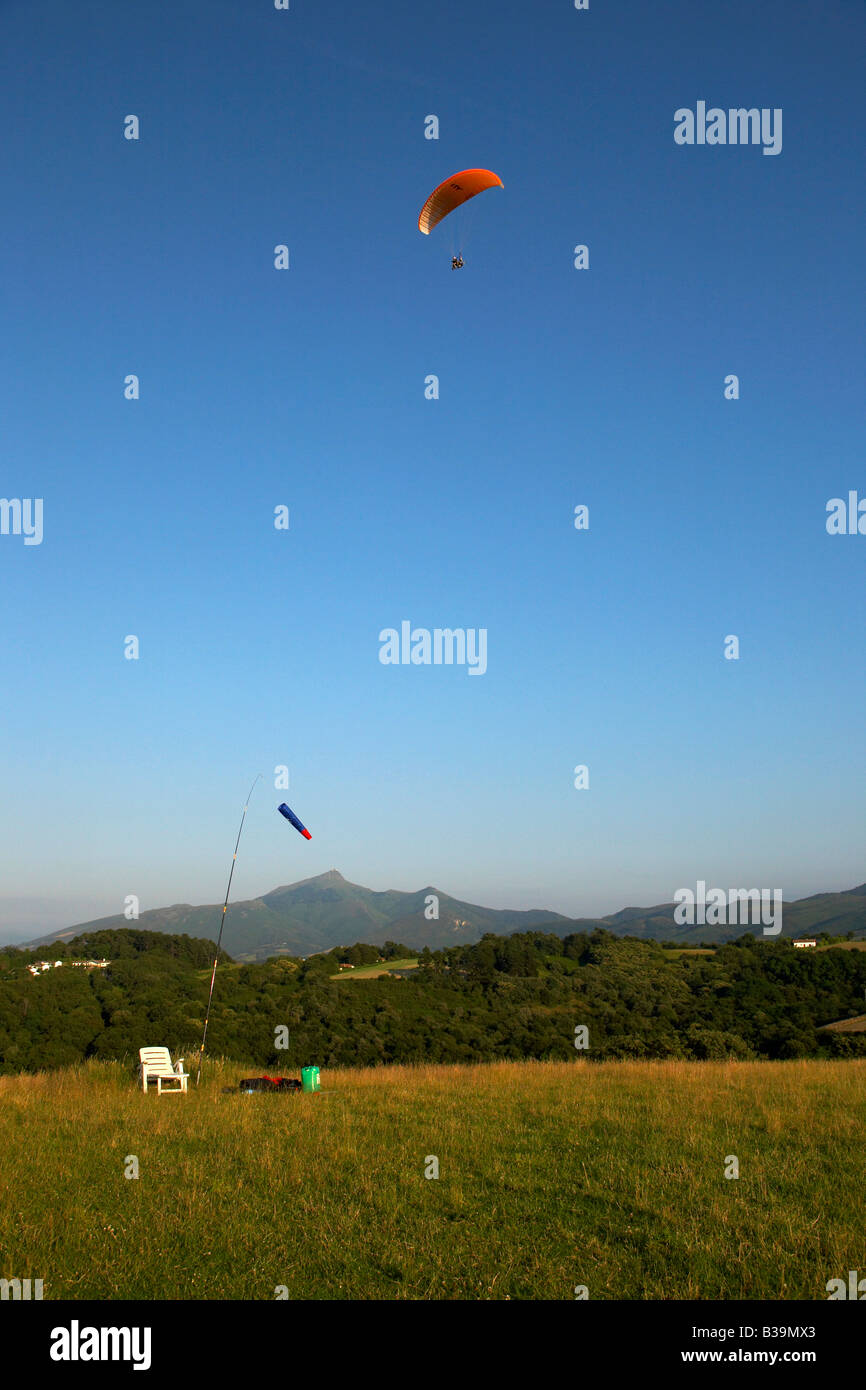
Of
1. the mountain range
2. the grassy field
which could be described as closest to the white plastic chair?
the grassy field

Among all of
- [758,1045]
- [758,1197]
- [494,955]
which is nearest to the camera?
[758,1197]

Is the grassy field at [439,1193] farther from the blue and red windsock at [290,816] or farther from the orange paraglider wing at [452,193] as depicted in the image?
the orange paraglider wing at [452,193]

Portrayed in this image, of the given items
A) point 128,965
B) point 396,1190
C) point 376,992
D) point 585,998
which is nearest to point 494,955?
point 585,998

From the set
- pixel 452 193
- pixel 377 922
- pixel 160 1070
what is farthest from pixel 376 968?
pixel 377 922

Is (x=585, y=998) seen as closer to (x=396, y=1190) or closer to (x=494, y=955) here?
(x=494, y=955)

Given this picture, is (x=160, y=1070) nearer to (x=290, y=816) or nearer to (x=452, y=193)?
(x=290, y=816)

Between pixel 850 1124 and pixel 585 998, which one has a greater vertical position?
pixel 850 1124
